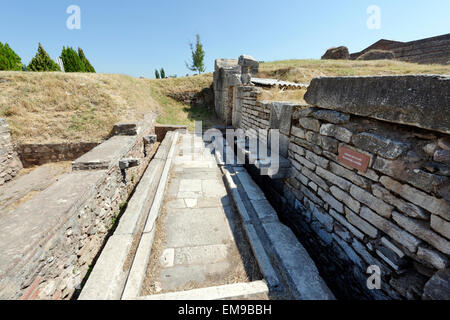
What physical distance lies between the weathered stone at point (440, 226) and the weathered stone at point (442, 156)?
1.46 ft

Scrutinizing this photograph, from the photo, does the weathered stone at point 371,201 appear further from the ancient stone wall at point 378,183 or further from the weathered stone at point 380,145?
the weathered stone at point 380,145

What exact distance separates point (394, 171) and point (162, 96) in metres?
14.4

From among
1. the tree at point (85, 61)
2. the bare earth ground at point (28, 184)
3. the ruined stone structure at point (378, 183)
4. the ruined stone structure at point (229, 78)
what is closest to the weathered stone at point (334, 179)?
the ruined stone structure at point (378, 183)

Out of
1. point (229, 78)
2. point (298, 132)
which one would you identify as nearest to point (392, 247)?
point (298, 132)

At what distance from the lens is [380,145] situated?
6.14 feet

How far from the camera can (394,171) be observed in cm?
177

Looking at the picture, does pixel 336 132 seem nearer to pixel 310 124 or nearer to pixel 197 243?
pixel 310 124

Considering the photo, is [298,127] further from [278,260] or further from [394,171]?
[278,260]

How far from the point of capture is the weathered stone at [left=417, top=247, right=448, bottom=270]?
58.1 inches

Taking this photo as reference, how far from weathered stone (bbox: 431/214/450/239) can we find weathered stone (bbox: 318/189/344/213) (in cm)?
95

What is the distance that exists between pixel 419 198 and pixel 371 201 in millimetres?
471

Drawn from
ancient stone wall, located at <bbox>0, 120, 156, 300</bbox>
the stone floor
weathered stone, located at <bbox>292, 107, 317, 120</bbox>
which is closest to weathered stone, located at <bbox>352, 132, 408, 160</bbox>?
weathered stone, located at <bbox>292, 107, 317, 120</bbox>

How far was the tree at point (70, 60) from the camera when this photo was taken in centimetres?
1429
